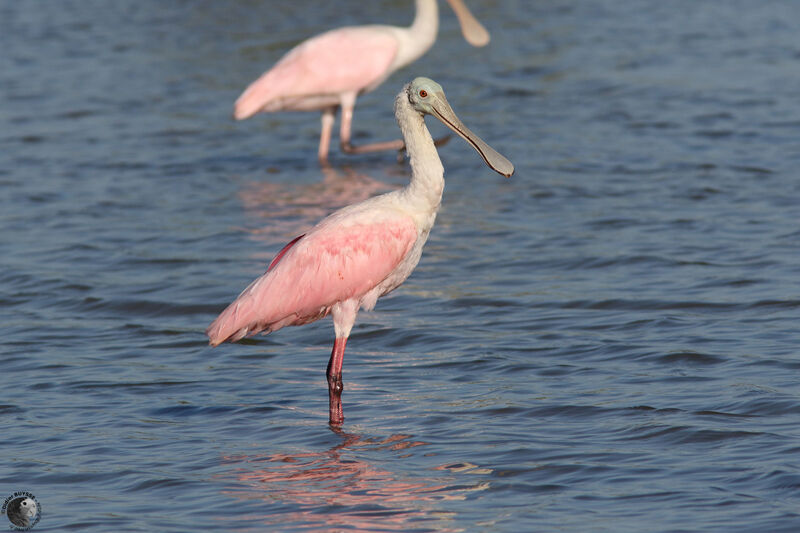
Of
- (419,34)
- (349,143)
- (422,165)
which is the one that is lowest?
(349,143)

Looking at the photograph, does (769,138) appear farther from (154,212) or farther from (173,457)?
(173,457)

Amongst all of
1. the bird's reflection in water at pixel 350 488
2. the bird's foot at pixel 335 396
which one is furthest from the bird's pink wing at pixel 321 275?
the bird's reflection in water at pixel 350 488

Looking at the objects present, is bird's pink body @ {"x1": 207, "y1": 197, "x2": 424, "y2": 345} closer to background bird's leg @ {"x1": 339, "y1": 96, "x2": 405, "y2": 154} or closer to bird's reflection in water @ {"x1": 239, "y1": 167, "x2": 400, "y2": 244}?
bird's reflection in water @ {"x1": 239, "y1": 167, "x2": 400, "y2": 244}

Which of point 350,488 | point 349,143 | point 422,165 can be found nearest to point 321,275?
point 422,165

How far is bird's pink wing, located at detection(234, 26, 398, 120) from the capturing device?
15312mm

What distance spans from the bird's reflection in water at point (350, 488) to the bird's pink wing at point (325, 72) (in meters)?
8.57

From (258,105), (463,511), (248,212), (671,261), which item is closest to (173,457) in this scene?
(463,511)

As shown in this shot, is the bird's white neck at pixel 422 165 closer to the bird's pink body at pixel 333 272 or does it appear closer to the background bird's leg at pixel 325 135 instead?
the bird's pink body at pixel 333 272

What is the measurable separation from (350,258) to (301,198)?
19.4 ft

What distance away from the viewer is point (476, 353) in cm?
866

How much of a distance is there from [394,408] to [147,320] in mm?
2736

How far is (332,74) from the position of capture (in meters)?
15.3

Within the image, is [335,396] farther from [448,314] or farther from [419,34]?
[419,34]

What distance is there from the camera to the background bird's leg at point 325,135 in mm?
15211
